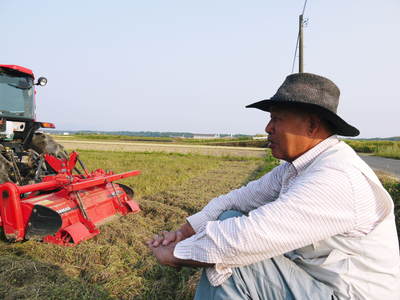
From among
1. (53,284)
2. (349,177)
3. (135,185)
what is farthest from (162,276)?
(135,185)

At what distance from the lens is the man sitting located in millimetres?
1219

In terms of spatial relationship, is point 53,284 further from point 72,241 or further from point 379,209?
point 379,209

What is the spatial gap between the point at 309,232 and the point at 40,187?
2.95m

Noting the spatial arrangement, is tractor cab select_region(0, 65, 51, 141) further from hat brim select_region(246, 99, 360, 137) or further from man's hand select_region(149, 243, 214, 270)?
hat brim select_region(246, 99, 360, 137)

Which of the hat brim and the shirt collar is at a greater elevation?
the hat brim

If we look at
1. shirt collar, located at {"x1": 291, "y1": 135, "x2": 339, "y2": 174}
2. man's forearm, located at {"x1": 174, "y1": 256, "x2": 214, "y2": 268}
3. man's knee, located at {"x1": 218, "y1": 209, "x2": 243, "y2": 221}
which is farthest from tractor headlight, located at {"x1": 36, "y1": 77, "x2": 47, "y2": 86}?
shirt collar, located at {"x1": 291, "y1": 135, "x2": 339, "y2": 174}

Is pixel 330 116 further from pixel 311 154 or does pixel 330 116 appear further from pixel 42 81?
pixel 42 81

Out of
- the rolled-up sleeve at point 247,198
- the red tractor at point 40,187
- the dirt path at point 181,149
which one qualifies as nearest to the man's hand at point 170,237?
the rolled-up sleeve at point 247,198

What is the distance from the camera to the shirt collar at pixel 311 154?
1462mm

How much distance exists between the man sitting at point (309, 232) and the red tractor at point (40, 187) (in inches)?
83.4

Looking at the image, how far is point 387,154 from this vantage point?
19562mm

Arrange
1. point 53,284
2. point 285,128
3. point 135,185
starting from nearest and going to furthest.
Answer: point 285,128
point 53,284
point 135,185

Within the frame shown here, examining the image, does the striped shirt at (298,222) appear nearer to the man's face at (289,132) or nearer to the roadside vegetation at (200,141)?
the man's face at (289,132)

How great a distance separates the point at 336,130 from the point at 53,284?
87.0 inches
